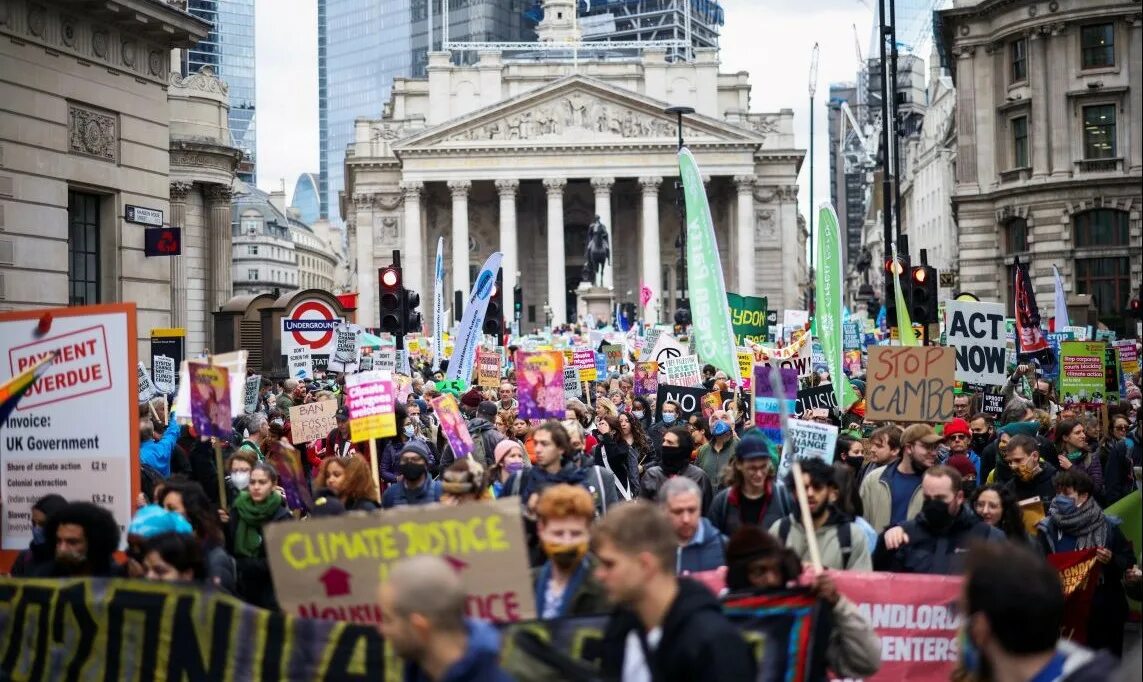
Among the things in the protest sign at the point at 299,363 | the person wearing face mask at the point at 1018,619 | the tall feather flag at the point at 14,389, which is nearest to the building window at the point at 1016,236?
the protest sign at the point at 299,363

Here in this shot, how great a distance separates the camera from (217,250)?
1886 inches

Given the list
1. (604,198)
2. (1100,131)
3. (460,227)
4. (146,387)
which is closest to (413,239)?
(460,227)

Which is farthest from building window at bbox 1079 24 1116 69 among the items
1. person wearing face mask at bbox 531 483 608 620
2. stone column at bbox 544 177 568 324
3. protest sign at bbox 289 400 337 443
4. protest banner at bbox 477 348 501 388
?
person wearing face mask at bbox 531 483 608 620

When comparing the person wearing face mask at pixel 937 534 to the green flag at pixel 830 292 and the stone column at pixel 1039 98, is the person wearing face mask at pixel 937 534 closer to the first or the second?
the green flag at pixel 830 292

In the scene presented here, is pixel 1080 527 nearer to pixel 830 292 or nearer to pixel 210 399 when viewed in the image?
pixel 210 399

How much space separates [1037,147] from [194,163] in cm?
2497

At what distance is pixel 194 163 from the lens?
155 ft

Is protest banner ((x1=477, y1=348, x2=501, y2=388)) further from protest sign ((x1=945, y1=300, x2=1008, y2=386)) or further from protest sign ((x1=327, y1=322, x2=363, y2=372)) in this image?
protest sign ((x1=945, y1=300, x2=1008, y2=386))

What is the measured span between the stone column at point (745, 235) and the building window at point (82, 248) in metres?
64.1

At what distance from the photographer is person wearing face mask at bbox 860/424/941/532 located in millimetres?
8617

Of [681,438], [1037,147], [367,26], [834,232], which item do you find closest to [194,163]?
[1037,147]

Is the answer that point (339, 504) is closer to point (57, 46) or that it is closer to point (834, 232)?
point (834, 232)

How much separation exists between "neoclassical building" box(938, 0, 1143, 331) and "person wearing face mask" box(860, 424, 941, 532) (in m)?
35.6

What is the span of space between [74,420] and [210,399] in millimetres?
1708
